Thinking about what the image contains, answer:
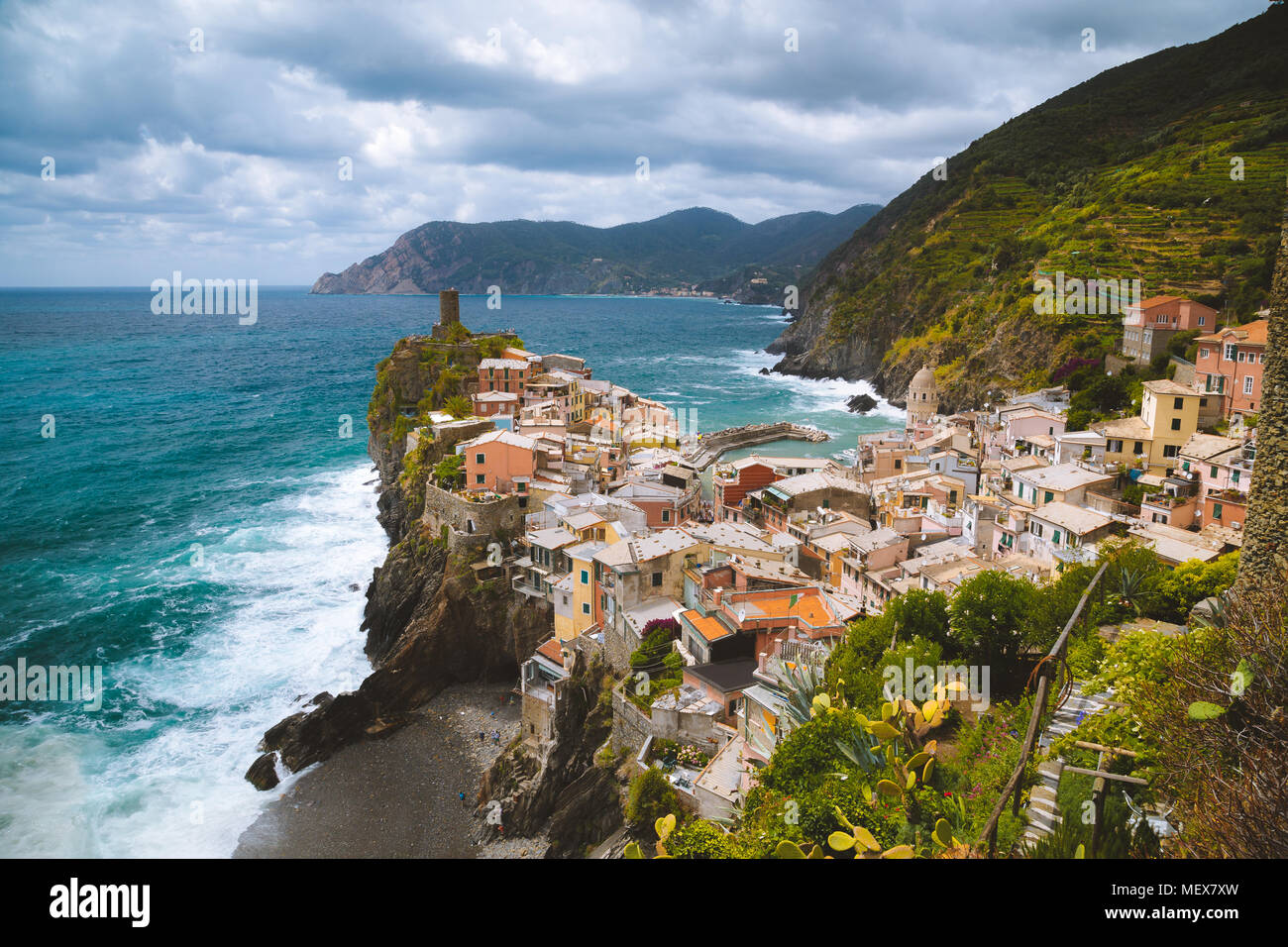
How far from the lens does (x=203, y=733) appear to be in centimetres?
2562

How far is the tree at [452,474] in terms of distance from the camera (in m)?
35.0

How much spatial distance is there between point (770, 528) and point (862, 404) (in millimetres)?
46941

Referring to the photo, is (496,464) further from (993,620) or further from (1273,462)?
(1273,462)

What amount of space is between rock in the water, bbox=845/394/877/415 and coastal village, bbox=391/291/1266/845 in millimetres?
30652

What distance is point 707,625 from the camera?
2148cm

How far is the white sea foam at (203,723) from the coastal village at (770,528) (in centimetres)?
722

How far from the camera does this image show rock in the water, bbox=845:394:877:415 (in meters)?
76.8

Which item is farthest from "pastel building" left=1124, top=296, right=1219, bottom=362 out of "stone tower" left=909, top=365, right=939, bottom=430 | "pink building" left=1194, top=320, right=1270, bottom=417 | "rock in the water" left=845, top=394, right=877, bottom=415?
"rock in the water" left=845, top=394, right=877, bottom=415

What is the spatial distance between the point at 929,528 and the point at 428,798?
20.9 metres

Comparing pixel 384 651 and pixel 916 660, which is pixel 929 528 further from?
pixel 384 651

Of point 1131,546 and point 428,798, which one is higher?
point 1131,546

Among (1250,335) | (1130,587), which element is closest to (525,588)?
(1130,587)
